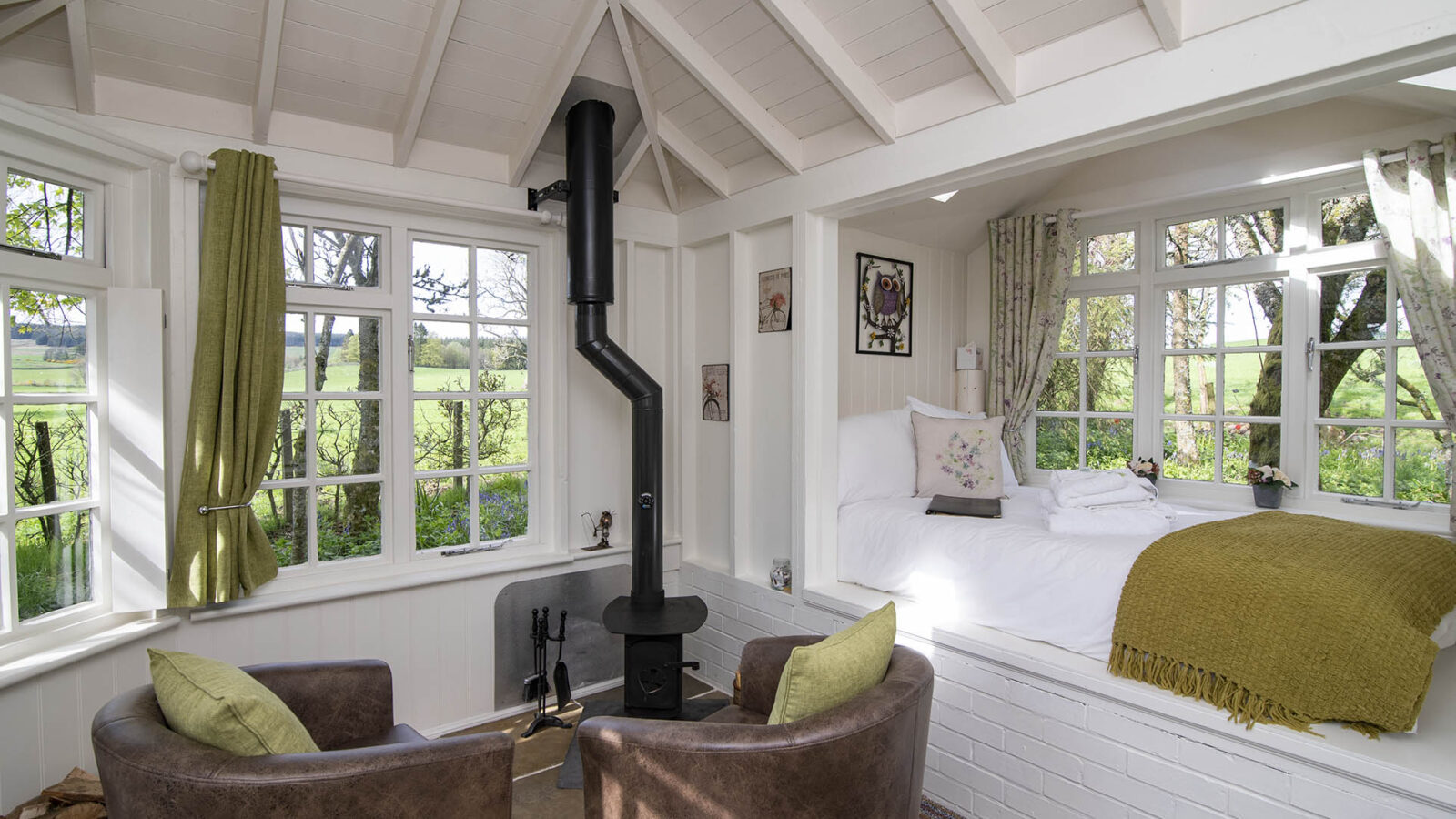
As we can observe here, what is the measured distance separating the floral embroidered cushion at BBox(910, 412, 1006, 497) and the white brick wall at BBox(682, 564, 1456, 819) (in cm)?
90

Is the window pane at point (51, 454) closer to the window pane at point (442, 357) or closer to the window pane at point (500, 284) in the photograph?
the window pane at point (442, 357)

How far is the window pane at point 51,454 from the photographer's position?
86.0 inches

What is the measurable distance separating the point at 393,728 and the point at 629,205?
2542 mm

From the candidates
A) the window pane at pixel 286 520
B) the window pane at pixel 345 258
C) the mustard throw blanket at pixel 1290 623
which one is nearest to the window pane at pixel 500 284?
the window pane at pixel 345 258

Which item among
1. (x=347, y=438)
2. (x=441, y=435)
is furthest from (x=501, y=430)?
(x=347, y=438)

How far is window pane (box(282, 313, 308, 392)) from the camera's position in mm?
2910

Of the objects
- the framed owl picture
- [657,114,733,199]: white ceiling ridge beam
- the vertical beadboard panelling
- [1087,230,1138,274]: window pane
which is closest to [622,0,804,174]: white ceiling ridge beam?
[657,114,733,199]: white ceiling ridge beam

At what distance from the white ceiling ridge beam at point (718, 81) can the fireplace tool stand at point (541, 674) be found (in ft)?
7.55

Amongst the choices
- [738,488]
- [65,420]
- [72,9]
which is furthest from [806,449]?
[72,9]

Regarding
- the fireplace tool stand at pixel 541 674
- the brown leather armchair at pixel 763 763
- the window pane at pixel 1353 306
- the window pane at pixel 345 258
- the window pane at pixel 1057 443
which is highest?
the window pane at pixel 345 258

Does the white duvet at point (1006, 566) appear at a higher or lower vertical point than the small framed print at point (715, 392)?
lower

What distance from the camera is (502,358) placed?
342 centimetres

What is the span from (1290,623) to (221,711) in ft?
8.19

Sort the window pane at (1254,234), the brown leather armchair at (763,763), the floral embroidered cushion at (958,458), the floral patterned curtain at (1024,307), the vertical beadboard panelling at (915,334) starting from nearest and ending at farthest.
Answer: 1. the brown leather armchair at (763,763)
2. the floral embroidered cushion at (958,458)
3. the window pane at (1254,234)
4. the vertical beadboard panelling at (915,334)
5. the floral patterned curtain at (1024,307)
